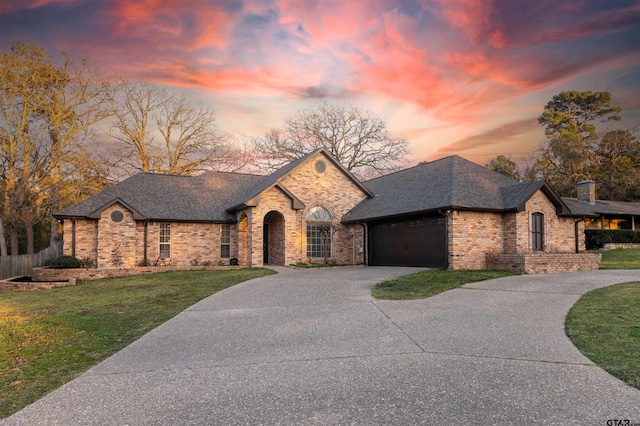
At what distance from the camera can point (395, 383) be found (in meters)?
4.84

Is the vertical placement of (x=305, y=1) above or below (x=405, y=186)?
above

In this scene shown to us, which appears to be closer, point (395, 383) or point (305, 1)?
point (395, 383)

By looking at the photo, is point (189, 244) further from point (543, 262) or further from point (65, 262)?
point (543, 262)

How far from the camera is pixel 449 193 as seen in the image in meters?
18.4

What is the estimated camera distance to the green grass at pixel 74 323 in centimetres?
549

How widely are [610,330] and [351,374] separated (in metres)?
5.15

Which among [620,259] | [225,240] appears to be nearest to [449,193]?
[620,259]

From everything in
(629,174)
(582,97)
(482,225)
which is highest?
(582,97)

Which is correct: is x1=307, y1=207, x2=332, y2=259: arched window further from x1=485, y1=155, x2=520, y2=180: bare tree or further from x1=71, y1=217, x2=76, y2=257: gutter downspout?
x1=485, y1=155, x2=520, y2=180: bare tree

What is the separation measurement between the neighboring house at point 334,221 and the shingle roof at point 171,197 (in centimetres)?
6

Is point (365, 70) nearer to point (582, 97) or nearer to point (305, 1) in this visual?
point (305, 1)

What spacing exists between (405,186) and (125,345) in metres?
18.5

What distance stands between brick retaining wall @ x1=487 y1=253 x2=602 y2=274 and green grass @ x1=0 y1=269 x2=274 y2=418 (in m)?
10.1

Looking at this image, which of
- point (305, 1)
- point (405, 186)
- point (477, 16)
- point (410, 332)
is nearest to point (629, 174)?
point (405, 186)
